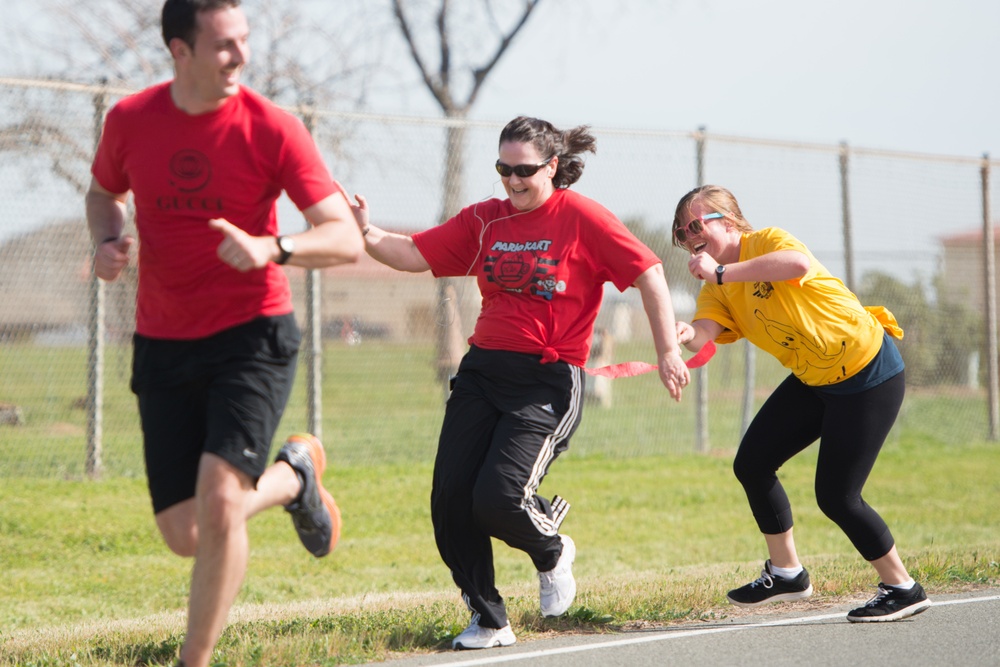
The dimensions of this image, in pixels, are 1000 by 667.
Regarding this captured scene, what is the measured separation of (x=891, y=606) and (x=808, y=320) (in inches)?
53.1

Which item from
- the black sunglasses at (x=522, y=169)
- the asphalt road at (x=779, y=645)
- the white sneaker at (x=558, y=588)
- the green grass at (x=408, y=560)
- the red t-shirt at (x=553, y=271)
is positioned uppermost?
the black sunglasses at (x=522, y=169)

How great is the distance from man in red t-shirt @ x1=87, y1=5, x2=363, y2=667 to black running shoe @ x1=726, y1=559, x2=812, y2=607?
2577mm

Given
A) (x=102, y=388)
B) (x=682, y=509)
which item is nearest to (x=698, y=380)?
(x=682, y=509)

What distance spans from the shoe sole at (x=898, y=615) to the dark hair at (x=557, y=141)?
2.36m

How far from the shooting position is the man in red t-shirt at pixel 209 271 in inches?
146

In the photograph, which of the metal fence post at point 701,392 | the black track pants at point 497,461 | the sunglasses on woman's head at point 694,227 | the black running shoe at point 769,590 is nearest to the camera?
the black track pants at point 497,461

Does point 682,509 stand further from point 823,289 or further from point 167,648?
point 167,648

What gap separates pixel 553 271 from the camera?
4910 millimetres

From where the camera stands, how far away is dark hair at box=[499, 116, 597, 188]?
16.3 feet

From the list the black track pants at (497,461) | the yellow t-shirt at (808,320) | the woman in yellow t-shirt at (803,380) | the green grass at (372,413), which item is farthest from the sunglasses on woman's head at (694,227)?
the green grass at (372,413)

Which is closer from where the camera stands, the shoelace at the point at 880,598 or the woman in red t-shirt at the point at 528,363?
the woman in red t-shirt at the point at 528,363

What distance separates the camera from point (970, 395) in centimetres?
1466

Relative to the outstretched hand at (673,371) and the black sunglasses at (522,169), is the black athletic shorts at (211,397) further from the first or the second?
the outstretched hand at (673,371)

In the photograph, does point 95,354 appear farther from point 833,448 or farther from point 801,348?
point 833,448
